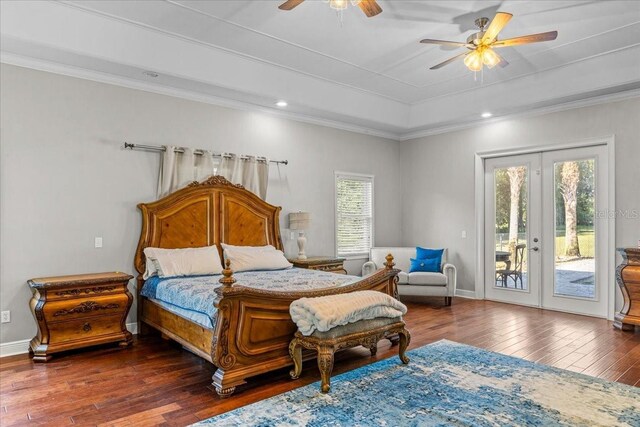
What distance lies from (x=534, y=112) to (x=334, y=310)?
16.1 feet

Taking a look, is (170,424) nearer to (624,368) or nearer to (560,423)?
(560,423)

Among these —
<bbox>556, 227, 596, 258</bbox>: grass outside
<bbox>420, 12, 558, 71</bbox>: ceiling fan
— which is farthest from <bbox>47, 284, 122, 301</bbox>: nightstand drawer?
<bbox>556, 227, 596, 258</bbox>: grass outside

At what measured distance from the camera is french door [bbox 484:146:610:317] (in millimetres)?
5723

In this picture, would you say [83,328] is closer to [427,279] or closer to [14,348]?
[14,348]

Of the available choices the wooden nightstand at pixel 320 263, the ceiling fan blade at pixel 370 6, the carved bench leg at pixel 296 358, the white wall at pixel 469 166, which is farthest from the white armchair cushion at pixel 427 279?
the ceiling fan blade at pixel 370 6

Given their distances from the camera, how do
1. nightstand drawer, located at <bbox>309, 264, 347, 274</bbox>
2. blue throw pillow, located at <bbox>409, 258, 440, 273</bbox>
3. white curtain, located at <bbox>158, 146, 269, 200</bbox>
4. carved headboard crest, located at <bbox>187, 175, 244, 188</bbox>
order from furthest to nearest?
blue throw pillow, located at <bbox>409, 258, 440, 273</bbox>, nightstand drawer, located at <bbox>309, 264, 347, 274</bbox>, carved headboard crest, located at <bbox>187, 175, 244, 188</bbox>, white curtain, located at <bbox>158, 146, 269, 200</bbox>

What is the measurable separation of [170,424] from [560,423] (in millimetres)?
A: 2551

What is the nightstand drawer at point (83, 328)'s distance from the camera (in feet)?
13.1

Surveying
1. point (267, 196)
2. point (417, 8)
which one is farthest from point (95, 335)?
point (417, 8)

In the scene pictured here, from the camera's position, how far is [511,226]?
6629mm

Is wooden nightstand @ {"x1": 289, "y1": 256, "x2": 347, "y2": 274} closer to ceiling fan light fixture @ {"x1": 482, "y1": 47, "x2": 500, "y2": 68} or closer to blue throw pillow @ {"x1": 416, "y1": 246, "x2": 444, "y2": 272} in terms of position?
blue throw pillow @ {"x1": 416, "y1": 246, "x2": 444, "y2": 272}

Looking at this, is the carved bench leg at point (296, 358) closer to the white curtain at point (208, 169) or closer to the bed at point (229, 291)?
the bed at point (229, 291)

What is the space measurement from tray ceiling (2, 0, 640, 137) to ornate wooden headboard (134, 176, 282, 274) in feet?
4.26

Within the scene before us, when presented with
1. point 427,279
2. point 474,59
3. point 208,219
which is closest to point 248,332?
point 208,219
